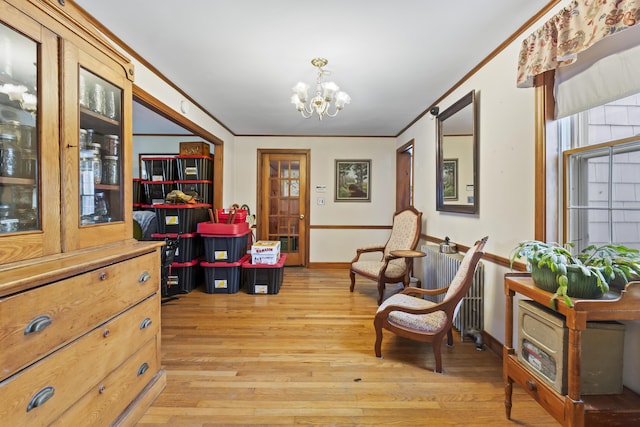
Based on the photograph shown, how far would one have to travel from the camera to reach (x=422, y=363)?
2.19m

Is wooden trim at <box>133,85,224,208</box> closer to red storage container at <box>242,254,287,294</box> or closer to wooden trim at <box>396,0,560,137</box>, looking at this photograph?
red storage container at <box>242,254,287,294</box>

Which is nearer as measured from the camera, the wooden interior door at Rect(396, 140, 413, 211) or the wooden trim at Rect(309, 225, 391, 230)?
the wooden interior door at Rect(396, 140, 413, 211)

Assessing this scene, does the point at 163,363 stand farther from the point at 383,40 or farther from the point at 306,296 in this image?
the point at 383,40

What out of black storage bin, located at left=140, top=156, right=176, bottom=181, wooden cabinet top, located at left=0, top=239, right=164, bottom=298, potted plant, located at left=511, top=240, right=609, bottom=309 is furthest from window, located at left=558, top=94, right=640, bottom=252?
black storage bin, located at left=140, top=156, right=176, bottom=181

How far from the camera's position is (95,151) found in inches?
61.7

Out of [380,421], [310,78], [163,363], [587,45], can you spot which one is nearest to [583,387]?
[380,421]

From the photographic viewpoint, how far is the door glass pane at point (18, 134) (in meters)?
1.11

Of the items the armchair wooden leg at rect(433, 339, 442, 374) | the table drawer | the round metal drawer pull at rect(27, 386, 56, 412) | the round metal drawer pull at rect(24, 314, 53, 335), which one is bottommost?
the armchair wooden leg at rect(433, 339, 442, 374)

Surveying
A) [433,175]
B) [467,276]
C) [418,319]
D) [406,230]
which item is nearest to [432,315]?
[418,319]

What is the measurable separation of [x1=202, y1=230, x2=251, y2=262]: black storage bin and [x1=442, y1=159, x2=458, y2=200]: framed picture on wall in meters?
2.70

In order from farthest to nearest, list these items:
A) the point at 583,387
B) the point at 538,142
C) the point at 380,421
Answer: the point at 538,142
the point at 380,421
the point at 583,387

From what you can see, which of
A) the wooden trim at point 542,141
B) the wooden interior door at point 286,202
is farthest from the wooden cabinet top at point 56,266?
the wooden interior door at point 286,202

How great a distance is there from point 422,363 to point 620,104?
6.68 ft

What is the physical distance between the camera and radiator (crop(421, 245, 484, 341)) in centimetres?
249
